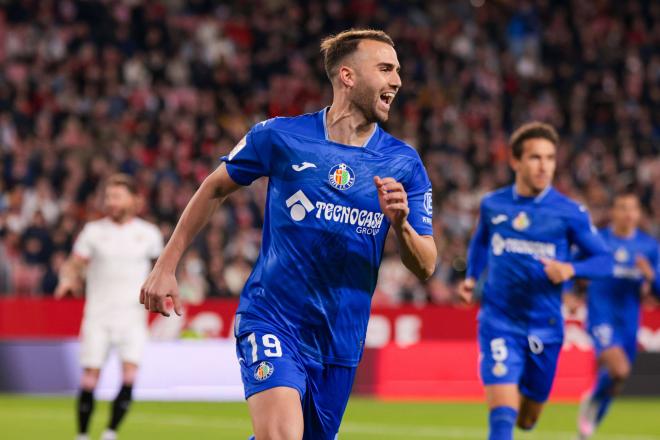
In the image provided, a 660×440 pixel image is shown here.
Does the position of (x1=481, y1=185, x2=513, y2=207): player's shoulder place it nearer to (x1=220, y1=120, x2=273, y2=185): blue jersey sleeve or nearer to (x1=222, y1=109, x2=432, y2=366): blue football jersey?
(x1=222, y1=109, x2=432, y2=366): blue football jersey

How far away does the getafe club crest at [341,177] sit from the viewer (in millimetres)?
5934

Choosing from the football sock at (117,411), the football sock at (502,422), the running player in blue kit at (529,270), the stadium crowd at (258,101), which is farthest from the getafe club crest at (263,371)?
the stadium crowd at (258,101)

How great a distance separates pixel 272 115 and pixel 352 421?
412 inches

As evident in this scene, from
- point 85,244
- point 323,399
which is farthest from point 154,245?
point 323,399

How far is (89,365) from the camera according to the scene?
11805 millimetres

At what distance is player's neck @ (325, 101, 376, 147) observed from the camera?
610 centimetres

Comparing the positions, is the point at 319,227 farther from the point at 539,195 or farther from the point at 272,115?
the point at 272,115

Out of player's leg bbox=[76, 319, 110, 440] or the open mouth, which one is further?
player's leg bbox=[76, 319, 110, 440]

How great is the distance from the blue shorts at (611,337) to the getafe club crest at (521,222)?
446 cm

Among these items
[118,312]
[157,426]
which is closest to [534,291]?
[118,312]

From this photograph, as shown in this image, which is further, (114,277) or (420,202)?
(114,277)

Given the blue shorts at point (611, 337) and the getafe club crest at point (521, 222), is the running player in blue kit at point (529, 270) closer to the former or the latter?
the getafe club crest at point (521, 222)

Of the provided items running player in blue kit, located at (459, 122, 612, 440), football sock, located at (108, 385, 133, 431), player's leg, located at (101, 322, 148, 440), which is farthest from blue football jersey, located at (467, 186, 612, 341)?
player's leg, located at (101, 322, 148, 440)

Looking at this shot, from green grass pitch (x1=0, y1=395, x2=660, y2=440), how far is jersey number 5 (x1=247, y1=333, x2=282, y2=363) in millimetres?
6972
